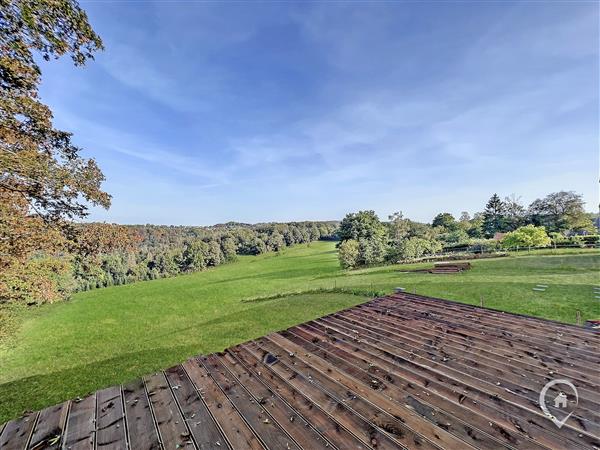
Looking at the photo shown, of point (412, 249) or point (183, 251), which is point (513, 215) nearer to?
point (412, 249)

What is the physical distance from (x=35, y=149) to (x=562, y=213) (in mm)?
53520

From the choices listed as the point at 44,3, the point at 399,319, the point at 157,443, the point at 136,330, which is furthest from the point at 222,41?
the point at 136,330

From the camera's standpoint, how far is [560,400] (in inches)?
91.4

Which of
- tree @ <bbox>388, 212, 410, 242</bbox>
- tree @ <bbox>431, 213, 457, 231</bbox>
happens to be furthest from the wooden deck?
tree @ <bbox>431, 213, 457, 231</bbox>

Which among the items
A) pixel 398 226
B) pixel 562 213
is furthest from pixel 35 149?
pixel 562 213

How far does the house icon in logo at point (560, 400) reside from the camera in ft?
7.40

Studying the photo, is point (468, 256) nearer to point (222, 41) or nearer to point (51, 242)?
point (222, 41)

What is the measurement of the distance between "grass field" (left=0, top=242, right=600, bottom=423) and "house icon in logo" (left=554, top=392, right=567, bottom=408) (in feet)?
30.9

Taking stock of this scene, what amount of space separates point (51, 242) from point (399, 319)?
8695mm

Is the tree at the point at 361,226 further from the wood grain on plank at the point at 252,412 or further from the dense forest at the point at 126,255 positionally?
the wood grain on plank at the point at 252,412

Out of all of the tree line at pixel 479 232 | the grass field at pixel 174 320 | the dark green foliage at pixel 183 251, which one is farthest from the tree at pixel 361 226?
the dark green foliage at pixel 183 251

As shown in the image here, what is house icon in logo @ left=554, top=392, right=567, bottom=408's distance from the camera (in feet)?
7.40

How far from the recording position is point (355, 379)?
9.05ft

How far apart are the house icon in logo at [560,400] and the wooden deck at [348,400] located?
0.31ft
